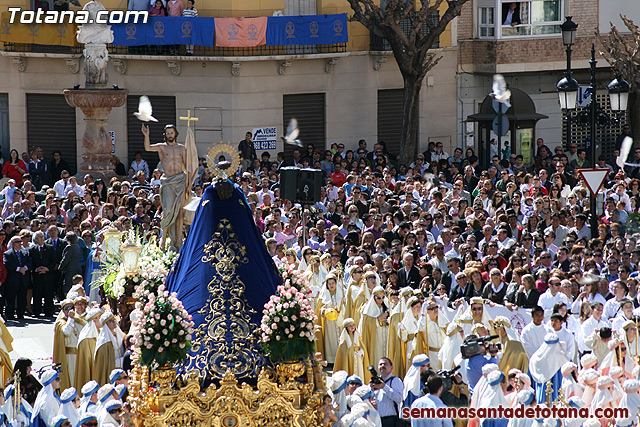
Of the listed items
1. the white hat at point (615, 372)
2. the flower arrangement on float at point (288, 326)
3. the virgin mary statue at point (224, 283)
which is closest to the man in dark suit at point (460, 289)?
the white hat at point (615, 372)

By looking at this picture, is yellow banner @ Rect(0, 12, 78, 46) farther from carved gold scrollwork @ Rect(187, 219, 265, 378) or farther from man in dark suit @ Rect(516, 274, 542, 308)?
carved gold scrollwork @ Rect(187, 219, 265, 378)

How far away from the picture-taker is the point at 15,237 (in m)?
20.4

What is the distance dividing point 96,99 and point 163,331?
15.9m

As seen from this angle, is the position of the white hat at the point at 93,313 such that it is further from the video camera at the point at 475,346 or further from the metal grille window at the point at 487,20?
the metal grille window at the point at 487,20

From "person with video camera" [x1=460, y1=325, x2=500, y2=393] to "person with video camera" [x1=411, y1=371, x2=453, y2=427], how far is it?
6.32 feet

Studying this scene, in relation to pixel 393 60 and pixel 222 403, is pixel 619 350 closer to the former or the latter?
pixel 222 403

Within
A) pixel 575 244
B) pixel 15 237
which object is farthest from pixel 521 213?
pixel 15 237

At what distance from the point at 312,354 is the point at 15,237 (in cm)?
1015

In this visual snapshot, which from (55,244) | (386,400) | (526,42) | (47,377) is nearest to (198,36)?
(526,42)

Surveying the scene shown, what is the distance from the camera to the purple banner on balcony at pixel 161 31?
102ft

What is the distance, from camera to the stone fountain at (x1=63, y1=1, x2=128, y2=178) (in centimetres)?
2619

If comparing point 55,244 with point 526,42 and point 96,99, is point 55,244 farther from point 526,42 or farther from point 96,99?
point 526,42

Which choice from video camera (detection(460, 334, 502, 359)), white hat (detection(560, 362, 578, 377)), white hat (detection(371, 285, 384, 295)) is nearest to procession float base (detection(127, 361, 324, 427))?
video camera (detection(460, 334, 502, 359))

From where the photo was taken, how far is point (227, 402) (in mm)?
11016
